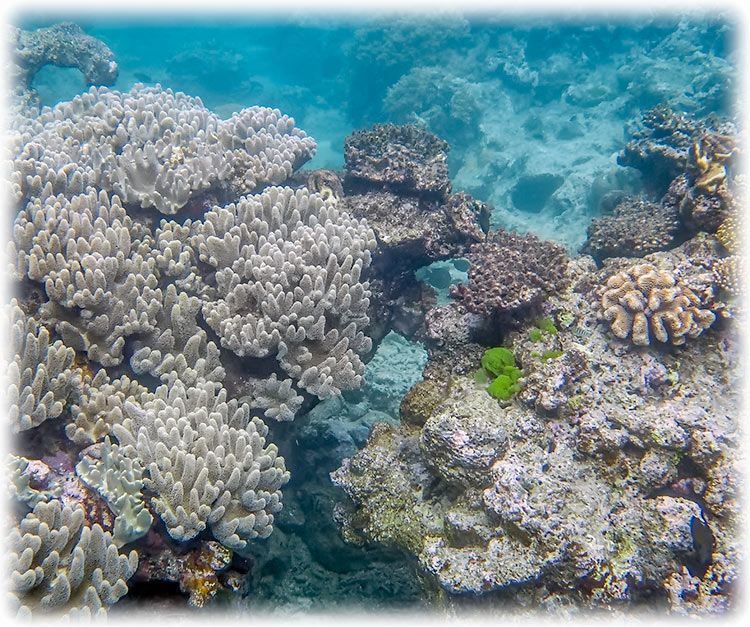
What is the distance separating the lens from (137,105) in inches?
235

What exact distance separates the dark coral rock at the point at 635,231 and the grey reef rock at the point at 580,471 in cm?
120

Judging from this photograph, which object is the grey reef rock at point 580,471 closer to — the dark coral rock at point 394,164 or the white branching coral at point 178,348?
the white branching coral at point 178,348

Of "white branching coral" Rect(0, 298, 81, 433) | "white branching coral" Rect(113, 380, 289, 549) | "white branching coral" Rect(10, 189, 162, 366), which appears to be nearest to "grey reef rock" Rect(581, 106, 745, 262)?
"white branching coral" Rect(113, 380, 289, 549)

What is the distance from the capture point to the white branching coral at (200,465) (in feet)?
9.95

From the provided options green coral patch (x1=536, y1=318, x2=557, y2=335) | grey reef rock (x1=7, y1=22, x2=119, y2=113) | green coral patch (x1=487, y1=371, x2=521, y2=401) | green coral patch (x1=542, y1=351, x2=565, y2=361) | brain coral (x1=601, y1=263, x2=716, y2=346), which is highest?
grey reef rock (x1=7, y1=22, x2=119, y2=113)

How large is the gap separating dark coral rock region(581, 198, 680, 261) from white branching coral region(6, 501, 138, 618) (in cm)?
651

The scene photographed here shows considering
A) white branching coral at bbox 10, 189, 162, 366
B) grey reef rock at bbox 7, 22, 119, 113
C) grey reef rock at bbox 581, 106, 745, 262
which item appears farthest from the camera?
grey reef rock at bbox 7, 22, 119, 113

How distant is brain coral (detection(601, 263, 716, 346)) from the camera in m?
4.05

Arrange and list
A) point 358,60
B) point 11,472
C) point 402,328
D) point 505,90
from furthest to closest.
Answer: point 358,60, point 505,90, point 402,328, point 11,472

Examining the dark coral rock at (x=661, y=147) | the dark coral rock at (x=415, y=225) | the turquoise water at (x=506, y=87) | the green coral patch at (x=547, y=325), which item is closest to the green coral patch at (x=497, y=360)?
the green coral patch at (x=547, y=325)

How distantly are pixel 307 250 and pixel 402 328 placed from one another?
6.99ft

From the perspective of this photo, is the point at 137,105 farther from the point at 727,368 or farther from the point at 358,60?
the point at 358,60

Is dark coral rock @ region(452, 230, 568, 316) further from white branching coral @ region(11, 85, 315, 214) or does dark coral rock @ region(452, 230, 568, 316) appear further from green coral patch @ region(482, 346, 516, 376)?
white branching coral @ region(11, 85, 315, 214)

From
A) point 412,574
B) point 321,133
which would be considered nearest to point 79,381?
point 412,574
